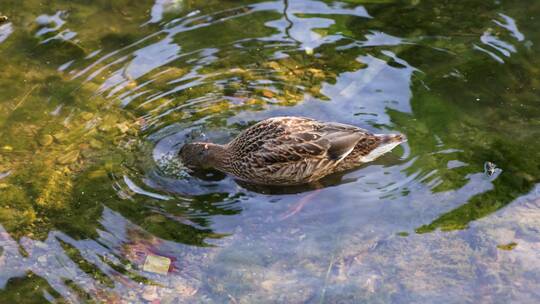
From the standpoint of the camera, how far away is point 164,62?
9.35m

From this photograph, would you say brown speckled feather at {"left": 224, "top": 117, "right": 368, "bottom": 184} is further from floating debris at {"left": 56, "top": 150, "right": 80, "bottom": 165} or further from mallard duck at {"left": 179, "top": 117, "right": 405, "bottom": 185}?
floating debris at {"left": 56, "top": 150, "right": 80, "bottom": 165}

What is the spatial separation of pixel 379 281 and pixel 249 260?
1221mm

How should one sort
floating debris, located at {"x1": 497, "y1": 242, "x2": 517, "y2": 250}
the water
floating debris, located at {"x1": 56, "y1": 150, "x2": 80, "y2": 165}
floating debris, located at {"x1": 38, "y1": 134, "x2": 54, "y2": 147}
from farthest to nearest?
1. floating debris, located at {"x1": 38, "y1": 134, "x2": 54, "y2": 147}
2. floating debris, located at {"x1": 56, "y1": 150, "x2": 80, "y2": 165}
3. floating debris, located at {"x1": 497, "y1": 242, "x2": 517, "y2": 250}
4. the water

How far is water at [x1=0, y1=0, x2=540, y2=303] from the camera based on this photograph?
21.5ft

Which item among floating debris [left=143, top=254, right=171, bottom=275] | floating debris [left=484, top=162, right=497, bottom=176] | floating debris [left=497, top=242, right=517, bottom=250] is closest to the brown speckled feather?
floating debris [left=484, top=162, right=497, bottom=176]

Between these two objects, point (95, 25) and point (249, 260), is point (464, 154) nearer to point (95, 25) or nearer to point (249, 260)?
point (249, 260)

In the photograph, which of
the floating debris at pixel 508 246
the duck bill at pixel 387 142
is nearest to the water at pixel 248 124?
the floating debris at pixel 508 246

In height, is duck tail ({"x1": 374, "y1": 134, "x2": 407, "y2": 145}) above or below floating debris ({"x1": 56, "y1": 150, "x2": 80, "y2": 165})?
below

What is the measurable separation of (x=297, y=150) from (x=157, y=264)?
205 centimetres

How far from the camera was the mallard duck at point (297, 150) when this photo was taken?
25.3 ft

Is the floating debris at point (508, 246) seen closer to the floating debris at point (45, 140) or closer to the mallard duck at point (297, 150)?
the mallard duck at point (297, 150)

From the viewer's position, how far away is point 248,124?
857 cm

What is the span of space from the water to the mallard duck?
21 centimetres

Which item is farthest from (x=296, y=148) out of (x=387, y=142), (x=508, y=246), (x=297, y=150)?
(x=508, y=246)
